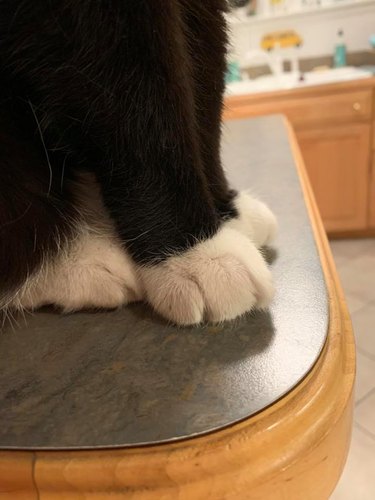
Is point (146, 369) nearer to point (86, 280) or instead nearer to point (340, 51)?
point (86, 280)

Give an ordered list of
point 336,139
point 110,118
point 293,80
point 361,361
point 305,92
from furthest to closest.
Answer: point 293,80
point 336,139
point 305,92
point 361,361
point 110,118

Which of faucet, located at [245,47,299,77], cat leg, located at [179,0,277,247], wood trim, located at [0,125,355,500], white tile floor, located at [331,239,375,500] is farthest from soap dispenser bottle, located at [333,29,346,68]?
wood trim, located at [0,125,355,500]

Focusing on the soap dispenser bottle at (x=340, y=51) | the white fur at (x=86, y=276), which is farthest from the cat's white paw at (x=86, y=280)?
the soap dispenser bottle at (x=340, y=51)

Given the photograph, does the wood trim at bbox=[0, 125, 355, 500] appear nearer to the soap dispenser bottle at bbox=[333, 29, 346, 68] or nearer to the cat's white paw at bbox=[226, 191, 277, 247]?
the cat's white paw at bbox=[226, 191, 277, 247]

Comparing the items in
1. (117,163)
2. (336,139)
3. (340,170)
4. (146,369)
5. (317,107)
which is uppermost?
(117,163)

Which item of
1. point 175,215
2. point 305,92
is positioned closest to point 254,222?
point 175,215

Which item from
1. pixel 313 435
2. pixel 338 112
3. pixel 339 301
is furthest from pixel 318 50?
pixel 313 435

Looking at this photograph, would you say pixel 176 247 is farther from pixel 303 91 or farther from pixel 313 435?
pixel 303 91
